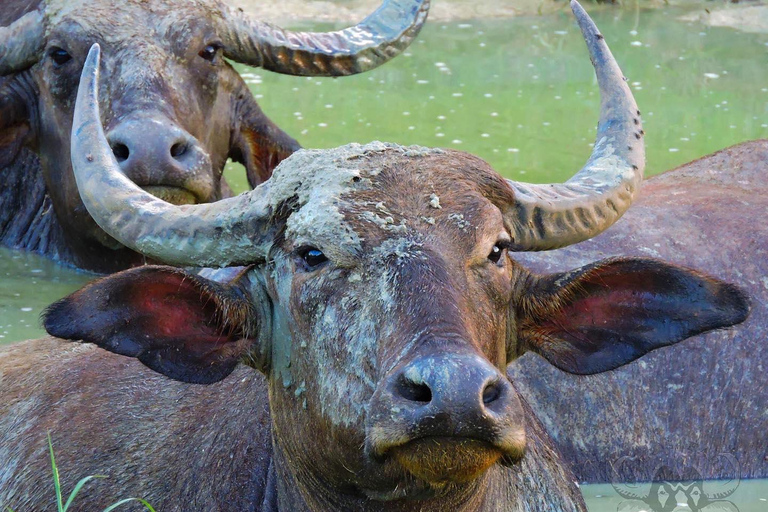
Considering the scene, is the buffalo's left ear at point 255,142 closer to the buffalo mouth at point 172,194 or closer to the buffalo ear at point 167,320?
the buffalo mouth at point 172,194

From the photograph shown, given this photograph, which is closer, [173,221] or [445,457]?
[445,457]

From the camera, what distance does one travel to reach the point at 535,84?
14.9 meters

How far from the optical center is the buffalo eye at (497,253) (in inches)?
161

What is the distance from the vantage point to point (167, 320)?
429cm

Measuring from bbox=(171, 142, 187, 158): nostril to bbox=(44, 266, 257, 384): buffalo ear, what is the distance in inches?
106

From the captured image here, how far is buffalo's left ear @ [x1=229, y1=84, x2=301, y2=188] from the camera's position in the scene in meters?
8.36

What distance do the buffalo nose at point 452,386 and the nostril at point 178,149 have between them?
3.78 meters

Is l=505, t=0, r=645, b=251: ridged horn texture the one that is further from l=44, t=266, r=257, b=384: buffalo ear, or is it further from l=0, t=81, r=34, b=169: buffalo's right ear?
l=0, t=81, r=34, b=169: buffalo's right ear

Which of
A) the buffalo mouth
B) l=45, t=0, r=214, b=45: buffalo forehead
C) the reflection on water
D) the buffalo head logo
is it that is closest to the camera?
the buffalo head logo

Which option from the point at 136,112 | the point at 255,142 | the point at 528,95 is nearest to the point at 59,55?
the point at 136,112

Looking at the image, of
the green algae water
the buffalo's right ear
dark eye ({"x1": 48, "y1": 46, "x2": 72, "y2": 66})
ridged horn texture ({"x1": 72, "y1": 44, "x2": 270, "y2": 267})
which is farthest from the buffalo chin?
the green algae water

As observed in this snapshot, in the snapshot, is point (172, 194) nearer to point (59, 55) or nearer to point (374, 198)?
point (59, 55)

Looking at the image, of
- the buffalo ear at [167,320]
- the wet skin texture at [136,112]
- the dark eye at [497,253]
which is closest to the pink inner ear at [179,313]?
the buffalo ear at [167,320]

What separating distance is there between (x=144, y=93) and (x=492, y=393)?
4218 mm
